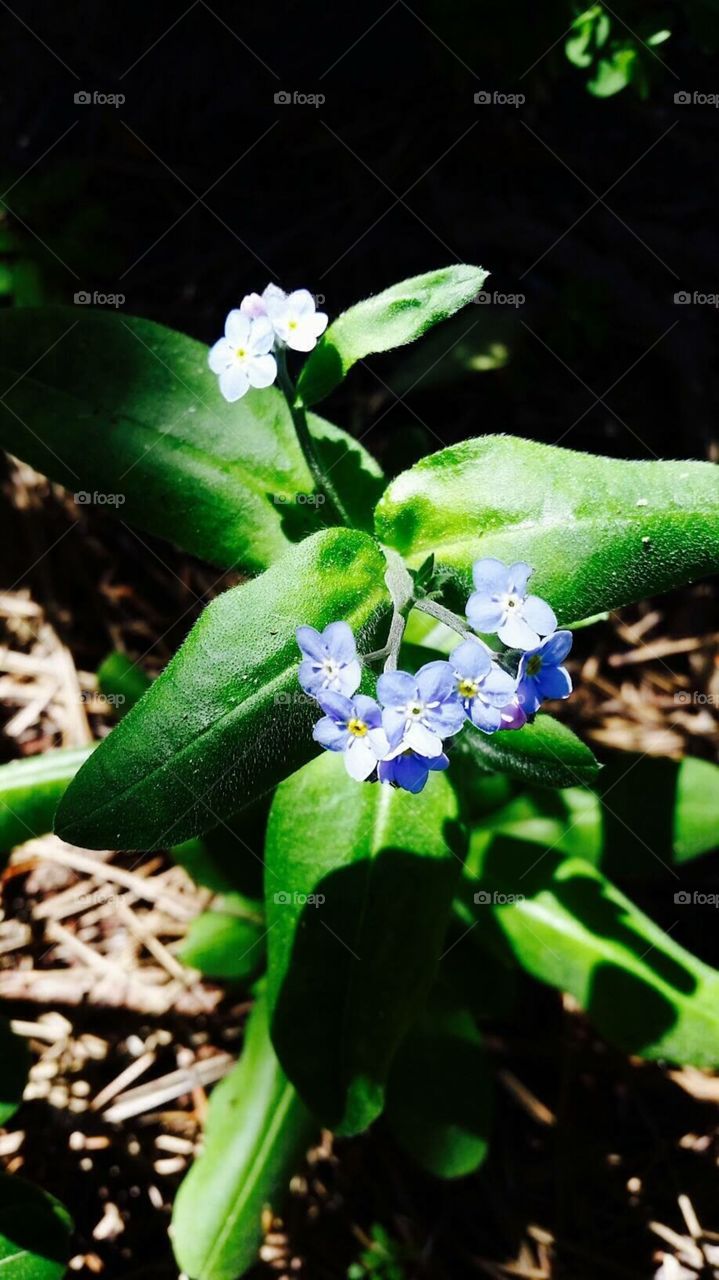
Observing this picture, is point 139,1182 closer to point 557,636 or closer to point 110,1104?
point 110,1104

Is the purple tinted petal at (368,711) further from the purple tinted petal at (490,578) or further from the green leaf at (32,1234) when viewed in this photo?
the green leaf at (32,1234)

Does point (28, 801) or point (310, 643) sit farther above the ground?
point (310, 643)

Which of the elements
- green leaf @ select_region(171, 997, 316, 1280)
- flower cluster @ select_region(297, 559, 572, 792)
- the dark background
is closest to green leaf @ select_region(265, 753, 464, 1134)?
green leaf @ select_region(171, 997, 316, 1280)

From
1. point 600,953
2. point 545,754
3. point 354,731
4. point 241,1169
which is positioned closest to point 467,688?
point 354,731

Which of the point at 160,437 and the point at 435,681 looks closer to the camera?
the point at 435,681

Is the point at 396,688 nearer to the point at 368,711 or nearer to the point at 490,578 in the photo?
the point at 368,711

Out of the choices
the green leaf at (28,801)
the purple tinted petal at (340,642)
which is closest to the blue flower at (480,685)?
the purple tinted petal at (340,642)

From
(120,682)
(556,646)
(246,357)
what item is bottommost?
(120,682)
